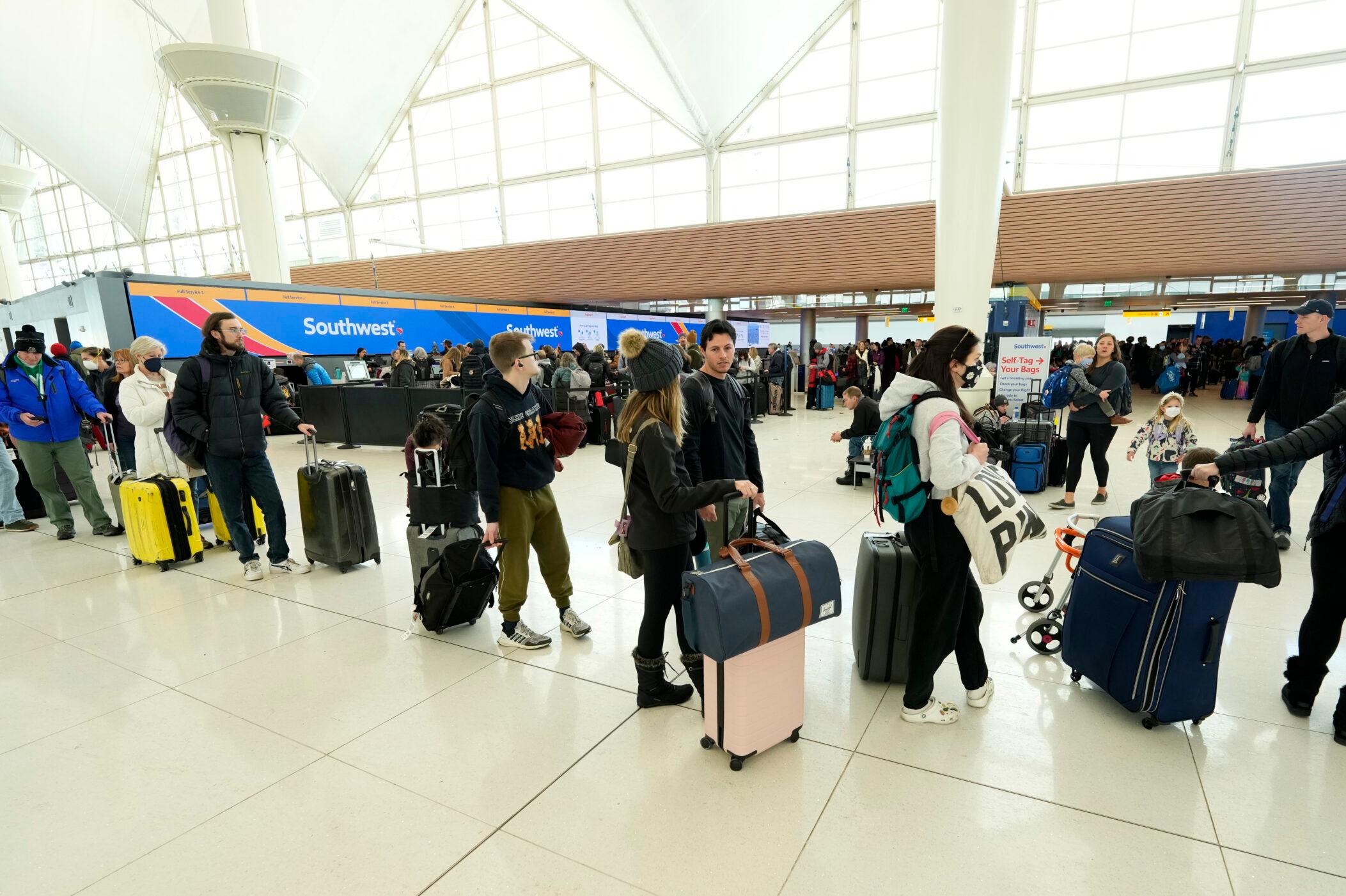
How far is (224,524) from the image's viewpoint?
4.79 meters

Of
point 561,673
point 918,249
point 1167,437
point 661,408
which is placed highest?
point 918,249

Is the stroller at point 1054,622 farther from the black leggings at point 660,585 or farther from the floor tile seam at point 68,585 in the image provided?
the floor tile seam at point 68,585

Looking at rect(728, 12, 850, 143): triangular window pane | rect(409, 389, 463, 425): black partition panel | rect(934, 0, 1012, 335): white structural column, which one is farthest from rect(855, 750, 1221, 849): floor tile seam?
rect(728, 12, 850, 143): triangular window pane

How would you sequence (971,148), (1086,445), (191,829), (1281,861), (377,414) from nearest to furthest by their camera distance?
(1281,861), (191,829), (1086,445), (971,148), (377,414)

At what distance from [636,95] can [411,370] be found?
12.9 meters

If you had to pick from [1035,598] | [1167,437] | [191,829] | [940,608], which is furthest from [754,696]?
[1167,437]

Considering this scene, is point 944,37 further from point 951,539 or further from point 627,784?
point 627,784

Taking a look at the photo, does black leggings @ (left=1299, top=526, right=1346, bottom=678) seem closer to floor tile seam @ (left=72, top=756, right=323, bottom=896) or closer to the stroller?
the stroller

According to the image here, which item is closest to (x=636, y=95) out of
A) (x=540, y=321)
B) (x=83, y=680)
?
(x=540, y=321)

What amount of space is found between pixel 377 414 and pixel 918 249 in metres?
13.5

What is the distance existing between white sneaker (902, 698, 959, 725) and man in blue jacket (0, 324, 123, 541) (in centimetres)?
639

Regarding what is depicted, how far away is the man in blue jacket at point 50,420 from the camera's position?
501cm

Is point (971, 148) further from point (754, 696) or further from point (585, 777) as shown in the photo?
point (585, 777)

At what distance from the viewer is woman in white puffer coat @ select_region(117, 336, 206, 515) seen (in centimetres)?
428
